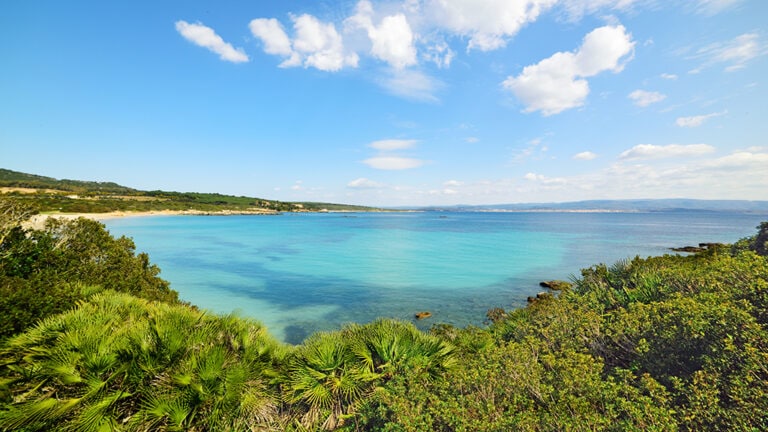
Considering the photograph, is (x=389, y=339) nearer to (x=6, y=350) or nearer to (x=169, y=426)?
(x=169, y=426)

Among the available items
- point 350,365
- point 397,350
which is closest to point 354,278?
point 397,350

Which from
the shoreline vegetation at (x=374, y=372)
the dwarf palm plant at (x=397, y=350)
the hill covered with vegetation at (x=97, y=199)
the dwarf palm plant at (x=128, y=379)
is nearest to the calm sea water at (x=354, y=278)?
the shoreline vegetation at (x=374, y=372)

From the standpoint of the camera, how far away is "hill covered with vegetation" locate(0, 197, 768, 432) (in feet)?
13.2

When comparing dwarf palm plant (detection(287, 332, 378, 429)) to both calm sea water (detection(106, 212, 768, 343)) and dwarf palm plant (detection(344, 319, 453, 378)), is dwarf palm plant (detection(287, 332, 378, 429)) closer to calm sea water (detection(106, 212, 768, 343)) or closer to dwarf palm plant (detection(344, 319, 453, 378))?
dwarf palm plant (detection(344, 319, 453, 378))

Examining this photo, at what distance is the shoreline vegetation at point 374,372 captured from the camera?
13.2ft

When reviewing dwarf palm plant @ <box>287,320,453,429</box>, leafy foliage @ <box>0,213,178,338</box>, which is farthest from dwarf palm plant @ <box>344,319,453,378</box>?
leafy foliage @ <box>0,213,178,338</box>

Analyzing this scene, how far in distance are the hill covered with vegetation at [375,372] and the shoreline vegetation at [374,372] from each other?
25 millimetres

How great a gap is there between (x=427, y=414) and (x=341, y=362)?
2.26 metres

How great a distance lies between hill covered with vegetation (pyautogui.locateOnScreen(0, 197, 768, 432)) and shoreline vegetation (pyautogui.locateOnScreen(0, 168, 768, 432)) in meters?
0.02

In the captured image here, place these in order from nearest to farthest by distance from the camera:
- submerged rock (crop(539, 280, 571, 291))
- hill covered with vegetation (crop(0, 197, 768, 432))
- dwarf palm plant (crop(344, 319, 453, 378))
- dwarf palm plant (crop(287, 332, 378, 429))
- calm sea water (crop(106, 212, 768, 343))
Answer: hill covered with vegetation (crop(0, 197, 768, 432)) < dwarf palm plant (crop(287, 332, 378, 429)) < dwarf palm plant (crop(344, 319, 453, 378)) < calm sea water (crop(106, 212, 768, 343)) < submerged rock (crop(539, 280, 571, 291))

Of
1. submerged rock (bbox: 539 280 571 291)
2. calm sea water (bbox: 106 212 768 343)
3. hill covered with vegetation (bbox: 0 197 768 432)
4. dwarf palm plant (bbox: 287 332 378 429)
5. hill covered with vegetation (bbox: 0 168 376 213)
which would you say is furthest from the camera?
hill covered with vegetation (bbox: 0 168 376 213)

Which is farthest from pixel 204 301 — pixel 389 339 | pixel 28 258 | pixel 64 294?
pixel 389 339

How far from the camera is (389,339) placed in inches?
244

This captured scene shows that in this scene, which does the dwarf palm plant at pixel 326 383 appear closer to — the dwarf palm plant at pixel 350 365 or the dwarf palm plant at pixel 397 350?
the dwarf palm plant at pixel 350 365
